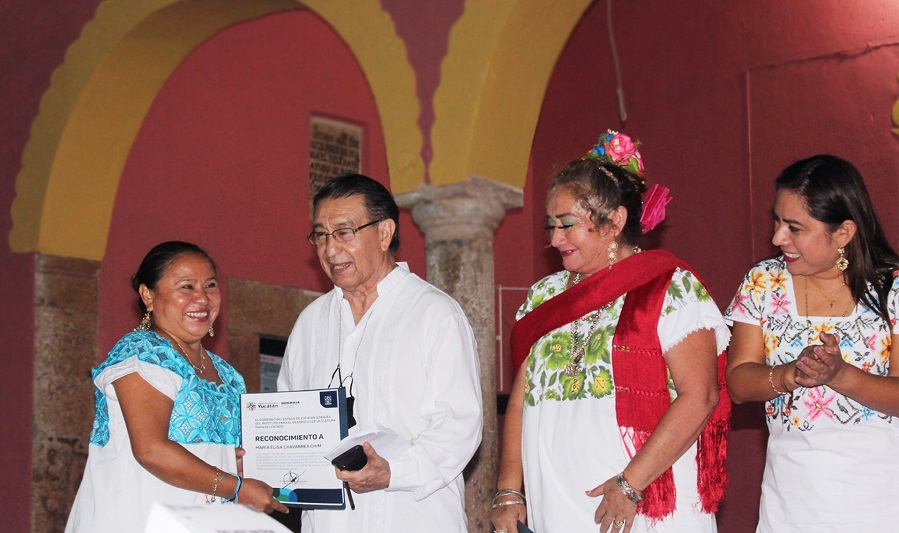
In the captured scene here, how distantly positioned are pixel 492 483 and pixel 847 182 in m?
3.31

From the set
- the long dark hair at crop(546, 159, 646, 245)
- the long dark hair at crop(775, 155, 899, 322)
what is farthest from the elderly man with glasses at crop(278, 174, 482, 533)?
the long dark hair at crop(775, 155, 899, 322)

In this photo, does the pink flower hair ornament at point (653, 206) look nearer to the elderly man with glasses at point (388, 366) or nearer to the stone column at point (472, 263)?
the elderly man with glasses at point (388, 366)

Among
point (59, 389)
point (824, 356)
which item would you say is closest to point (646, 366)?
point (824, 356)

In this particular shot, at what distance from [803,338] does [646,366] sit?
0.49 meters

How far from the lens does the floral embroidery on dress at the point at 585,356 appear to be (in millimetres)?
3344

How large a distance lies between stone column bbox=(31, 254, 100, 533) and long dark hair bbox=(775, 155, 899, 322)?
5272 millimetres

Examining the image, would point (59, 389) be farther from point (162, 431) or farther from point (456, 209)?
point (162, 431)

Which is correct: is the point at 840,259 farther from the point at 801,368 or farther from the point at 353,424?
the point at 353,424

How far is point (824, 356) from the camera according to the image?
3.17 meters

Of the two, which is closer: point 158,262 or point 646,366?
point 646,366

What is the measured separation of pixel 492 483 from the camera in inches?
247

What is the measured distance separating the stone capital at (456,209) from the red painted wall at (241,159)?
264 centimetres

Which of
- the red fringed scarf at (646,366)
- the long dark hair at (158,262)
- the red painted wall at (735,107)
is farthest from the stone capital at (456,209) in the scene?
the red fringed scarf at (646,366)

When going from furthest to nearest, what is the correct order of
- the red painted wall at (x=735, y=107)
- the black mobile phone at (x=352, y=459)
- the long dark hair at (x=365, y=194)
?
1. the red painted wall at (x=735, y=107)
2. the long dark hair at (x=365, y=194)
3. the black mobile phone at (x=352, y=459)
